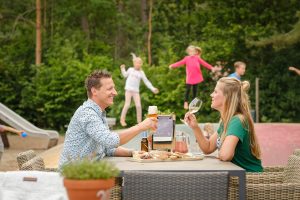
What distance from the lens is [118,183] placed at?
4742 millimetres

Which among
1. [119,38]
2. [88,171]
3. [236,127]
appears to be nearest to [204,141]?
[236,127]

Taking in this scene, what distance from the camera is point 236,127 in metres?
5.21

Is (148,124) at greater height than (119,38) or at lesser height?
lesser

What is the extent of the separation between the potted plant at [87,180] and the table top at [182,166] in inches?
38.5

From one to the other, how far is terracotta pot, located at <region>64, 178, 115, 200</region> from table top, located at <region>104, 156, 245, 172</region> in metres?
0.98

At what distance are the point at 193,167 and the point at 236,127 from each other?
1.97 ft

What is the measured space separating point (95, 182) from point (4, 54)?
63.6ft

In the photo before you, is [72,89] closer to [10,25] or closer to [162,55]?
[162,55]

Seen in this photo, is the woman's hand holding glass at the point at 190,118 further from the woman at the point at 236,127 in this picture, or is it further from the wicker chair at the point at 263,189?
the wicker chair at the point at 263,189

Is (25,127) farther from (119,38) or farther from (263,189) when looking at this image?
(119,38)

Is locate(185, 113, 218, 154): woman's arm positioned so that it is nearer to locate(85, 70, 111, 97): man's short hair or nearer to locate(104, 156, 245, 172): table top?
locate(104, 156, 245, 172): table top

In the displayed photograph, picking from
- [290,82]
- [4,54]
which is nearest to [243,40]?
[290,82]

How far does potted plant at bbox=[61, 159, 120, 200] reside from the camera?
3.64m

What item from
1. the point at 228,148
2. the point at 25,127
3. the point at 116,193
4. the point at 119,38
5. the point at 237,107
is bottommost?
the point at 25,127
